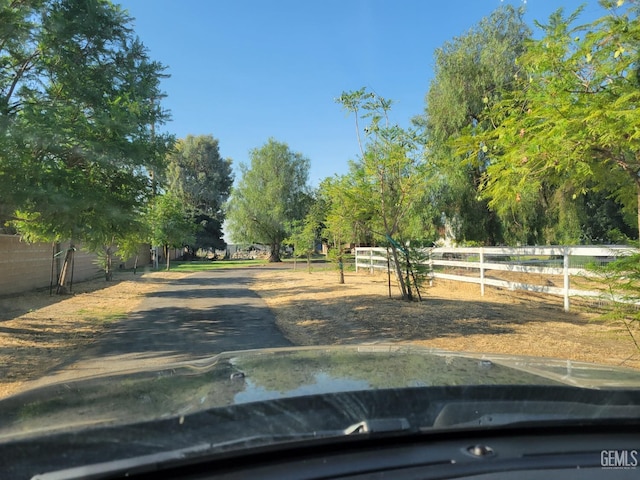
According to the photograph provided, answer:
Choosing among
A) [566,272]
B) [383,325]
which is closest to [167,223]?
[383,325]

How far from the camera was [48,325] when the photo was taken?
11914 mm

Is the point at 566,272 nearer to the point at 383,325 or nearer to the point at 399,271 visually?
the point at 399,271

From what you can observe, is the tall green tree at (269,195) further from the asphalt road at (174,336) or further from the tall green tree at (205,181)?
the asphalt road at (174,336)

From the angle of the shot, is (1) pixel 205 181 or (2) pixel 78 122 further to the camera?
(1) pixel 205 181

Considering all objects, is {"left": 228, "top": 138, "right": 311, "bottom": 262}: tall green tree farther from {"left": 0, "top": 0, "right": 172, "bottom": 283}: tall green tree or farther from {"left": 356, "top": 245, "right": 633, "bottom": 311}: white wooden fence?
{"left": 0, "top": 0, "right": 172, "bottom": 283}: tall green tree

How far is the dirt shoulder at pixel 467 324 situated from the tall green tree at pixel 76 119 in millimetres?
4511

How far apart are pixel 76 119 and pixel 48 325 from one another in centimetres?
522

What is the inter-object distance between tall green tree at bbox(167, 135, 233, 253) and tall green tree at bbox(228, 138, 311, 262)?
14.1 meters

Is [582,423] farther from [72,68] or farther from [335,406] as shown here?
[72,68]

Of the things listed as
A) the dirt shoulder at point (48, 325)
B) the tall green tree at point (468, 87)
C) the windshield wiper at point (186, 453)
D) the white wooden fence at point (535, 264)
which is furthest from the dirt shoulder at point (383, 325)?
the tall green tree at point (468, 87)

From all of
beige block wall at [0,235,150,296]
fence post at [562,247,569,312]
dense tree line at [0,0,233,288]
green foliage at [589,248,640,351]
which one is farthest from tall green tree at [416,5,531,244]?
beige block wall at [0,235,150,296]

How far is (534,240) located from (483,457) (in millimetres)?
24961

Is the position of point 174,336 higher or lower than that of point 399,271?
lower

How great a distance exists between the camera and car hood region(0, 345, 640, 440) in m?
2.10
